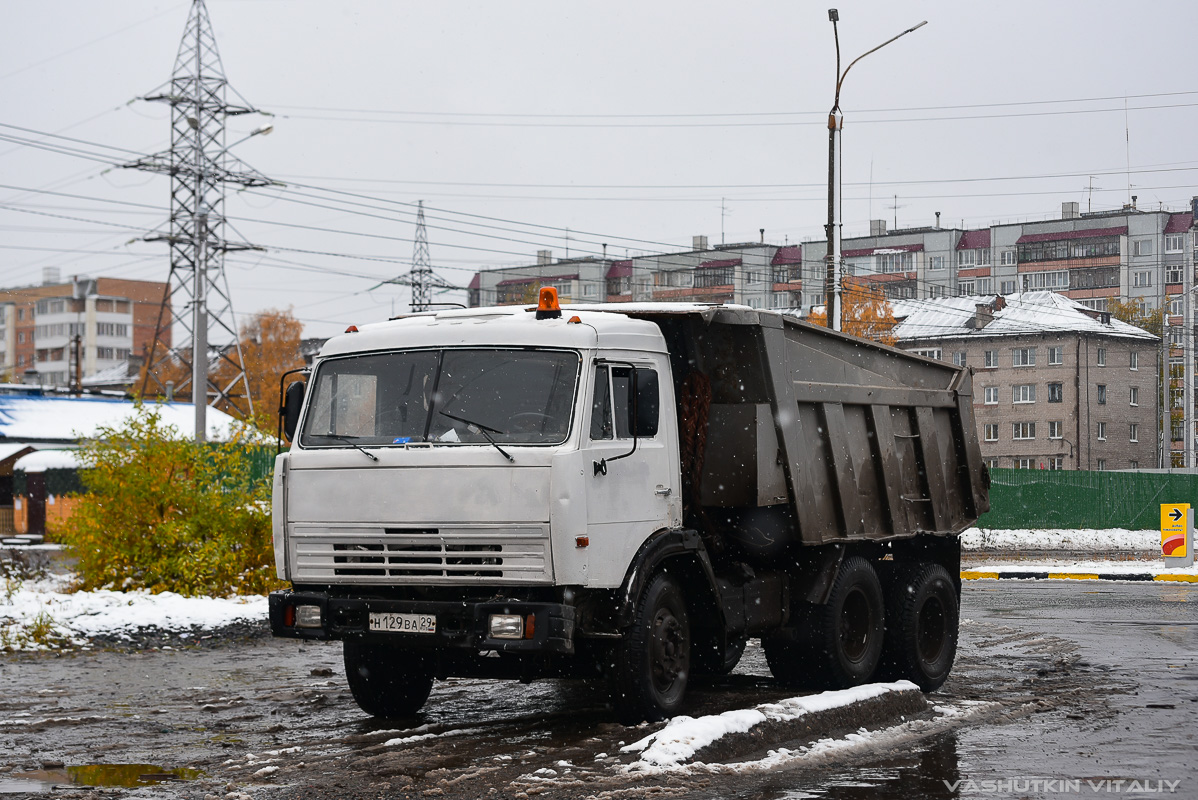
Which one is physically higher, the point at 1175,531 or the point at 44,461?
the point at 44,461

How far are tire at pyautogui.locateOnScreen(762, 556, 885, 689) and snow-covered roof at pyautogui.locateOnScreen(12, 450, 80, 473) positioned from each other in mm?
31905

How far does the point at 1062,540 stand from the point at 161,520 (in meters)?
28.2

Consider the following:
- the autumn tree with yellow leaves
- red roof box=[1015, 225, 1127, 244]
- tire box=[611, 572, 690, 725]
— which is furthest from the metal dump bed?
red roof box=[1015, 225, 1127, 244]

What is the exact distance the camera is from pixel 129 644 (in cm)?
1435

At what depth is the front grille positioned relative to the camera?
7926mm

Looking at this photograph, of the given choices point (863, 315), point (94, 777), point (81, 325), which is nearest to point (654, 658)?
point (94, 777)

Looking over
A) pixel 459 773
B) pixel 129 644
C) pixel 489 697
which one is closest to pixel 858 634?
pixel 489 697

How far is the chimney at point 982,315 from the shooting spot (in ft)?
261

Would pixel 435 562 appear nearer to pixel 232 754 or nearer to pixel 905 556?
pixel 232 754

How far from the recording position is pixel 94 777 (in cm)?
749

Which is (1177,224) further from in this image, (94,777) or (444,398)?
(94,777)

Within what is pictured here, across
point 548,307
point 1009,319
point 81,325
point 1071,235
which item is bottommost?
point 548,307

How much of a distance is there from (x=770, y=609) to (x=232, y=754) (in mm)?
3938

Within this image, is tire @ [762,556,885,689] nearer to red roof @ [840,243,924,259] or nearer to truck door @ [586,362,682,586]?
truck door @ [586,362,682,586]
